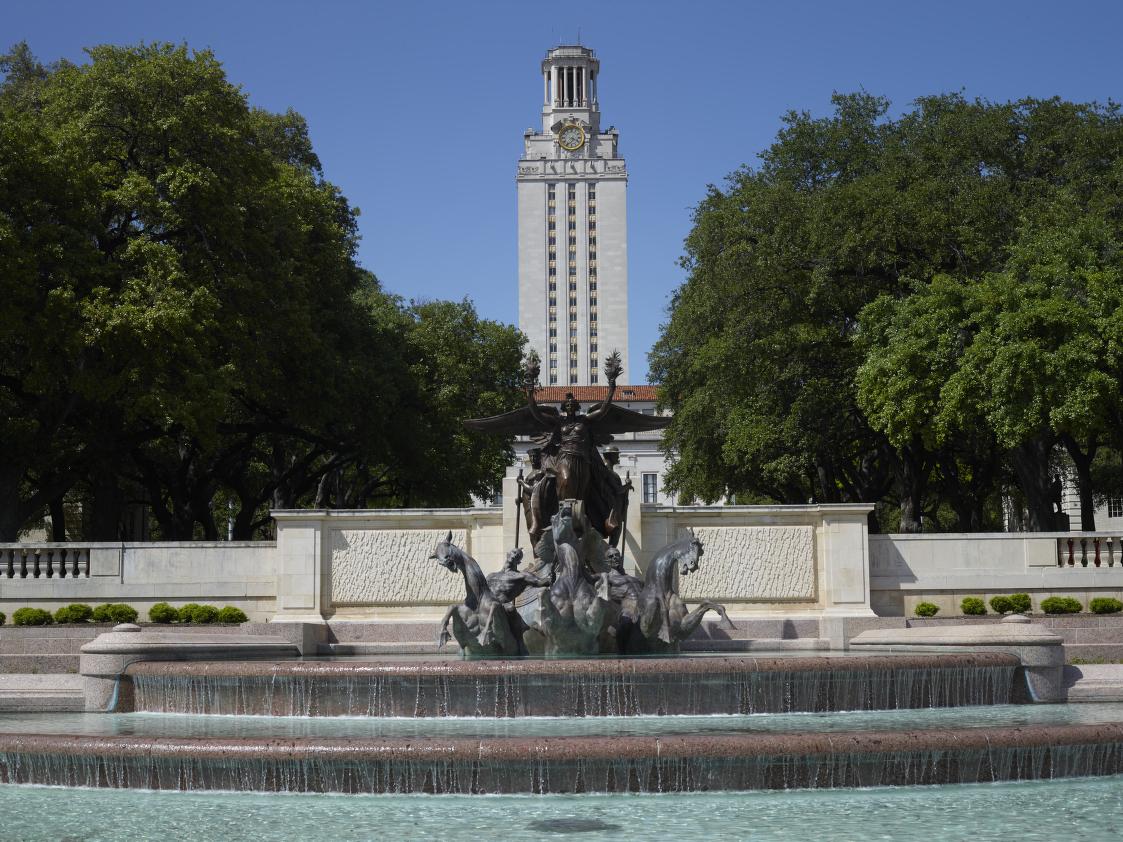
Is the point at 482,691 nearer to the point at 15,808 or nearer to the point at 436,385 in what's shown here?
the point at 15,808

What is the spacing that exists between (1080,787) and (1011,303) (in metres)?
21.6

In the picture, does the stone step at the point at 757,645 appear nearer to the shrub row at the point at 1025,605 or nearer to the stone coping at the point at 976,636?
the stone coping at the point at 976,636

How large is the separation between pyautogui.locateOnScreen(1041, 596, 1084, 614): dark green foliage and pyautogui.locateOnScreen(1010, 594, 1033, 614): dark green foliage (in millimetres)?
451

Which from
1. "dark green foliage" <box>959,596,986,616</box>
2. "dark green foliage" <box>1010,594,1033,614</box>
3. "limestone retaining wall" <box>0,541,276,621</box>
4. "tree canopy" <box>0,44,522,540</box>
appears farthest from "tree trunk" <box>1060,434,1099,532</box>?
"limestone retaining wall" <box>0,541,276,621</box>

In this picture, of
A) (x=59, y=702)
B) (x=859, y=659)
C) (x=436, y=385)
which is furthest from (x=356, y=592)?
(x=436, y=385)

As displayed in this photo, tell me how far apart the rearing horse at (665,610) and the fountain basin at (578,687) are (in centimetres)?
347

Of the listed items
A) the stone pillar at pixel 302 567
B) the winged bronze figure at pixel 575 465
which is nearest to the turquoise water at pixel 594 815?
the winged bronze figure at pixel 575 465

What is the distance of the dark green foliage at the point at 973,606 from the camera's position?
25719 mm

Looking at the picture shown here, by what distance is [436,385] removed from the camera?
53688 millimetres

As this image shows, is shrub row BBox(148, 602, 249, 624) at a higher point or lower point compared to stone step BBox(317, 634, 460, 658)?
higher

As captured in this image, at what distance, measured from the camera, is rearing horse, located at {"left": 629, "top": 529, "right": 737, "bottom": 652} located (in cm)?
2000

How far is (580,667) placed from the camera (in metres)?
15.8

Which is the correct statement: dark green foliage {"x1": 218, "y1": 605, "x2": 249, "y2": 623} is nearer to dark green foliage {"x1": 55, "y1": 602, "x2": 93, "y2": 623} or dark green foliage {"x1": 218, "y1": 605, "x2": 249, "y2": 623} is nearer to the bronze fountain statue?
dark green foliage {"x1": 55, "y1": 602, "x2": 93, "y2": 623}

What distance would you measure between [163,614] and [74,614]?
1.72 m
